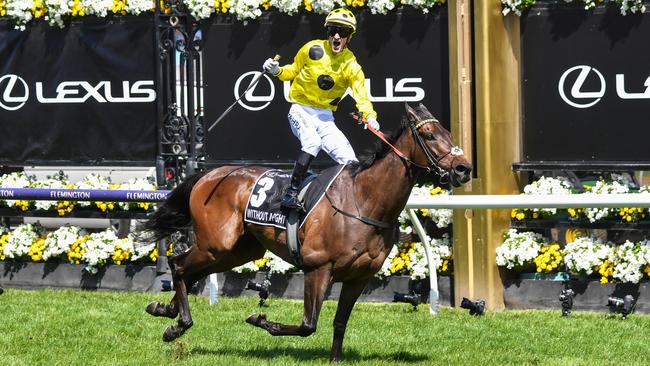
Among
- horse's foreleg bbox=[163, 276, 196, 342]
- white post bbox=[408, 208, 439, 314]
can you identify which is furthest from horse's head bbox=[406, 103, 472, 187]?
white post bbox=[408, 208, 439, 314]

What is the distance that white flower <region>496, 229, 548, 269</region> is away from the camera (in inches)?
417

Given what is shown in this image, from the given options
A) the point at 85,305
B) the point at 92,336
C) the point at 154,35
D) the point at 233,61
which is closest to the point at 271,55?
the point at 233,61

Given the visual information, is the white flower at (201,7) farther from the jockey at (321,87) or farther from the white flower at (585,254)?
the white flower at (585,254)

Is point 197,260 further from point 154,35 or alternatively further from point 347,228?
point 154,35

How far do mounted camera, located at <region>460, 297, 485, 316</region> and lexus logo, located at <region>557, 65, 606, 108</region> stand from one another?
6.29 feet

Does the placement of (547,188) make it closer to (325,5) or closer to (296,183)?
(325,5)

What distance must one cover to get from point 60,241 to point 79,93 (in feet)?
5.01

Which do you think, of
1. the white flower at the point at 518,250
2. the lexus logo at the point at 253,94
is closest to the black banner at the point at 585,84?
the white flower at the point at 518,250

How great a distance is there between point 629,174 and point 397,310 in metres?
2.85

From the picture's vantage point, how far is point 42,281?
41.1 feet

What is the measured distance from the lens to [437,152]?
7.55 metres

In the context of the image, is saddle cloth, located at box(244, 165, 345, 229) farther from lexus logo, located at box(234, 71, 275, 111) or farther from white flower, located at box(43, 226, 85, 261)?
white flower, located at box(43, 226, 85, 261)

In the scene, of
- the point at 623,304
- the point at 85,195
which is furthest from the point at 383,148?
the point at 85,195

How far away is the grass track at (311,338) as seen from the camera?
798 centimetres
